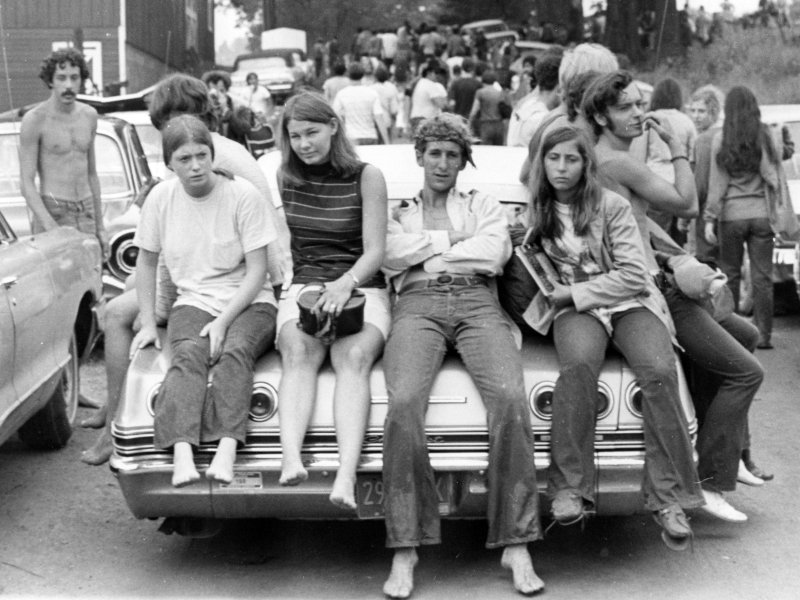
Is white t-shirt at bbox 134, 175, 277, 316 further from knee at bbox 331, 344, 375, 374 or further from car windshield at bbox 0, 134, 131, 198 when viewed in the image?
car windshield at bbox 0, 134, 131, 198

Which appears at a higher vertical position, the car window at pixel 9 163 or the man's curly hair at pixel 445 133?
the man's curly hair at pixel 445 133

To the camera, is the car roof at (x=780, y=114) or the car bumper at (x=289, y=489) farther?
the car roof at (x=780, y=114)

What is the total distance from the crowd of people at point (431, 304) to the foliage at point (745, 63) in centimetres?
1735

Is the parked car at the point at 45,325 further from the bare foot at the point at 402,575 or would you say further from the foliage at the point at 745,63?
the foliage at the point at 745,63

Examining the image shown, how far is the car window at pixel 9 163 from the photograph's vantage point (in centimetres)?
982

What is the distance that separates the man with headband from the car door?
5.41 ft

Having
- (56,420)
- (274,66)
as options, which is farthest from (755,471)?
(274,66)

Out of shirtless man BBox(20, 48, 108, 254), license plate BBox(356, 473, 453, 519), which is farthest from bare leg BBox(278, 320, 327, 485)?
shirtless man BBox(20, 48, 108, 254)

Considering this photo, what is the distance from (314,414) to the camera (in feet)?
16.3

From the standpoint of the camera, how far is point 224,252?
18.0 ft

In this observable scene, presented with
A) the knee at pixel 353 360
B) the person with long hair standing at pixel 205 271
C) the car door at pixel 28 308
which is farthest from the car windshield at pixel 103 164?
the knee at pixel 353 360

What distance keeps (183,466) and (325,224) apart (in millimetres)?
1310

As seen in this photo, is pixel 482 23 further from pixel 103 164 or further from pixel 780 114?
pixel 103 164

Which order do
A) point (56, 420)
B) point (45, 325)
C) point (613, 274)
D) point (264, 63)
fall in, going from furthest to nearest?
point (264, 63)
point (56, 420)
point (45, 325)
point (613, 274)
